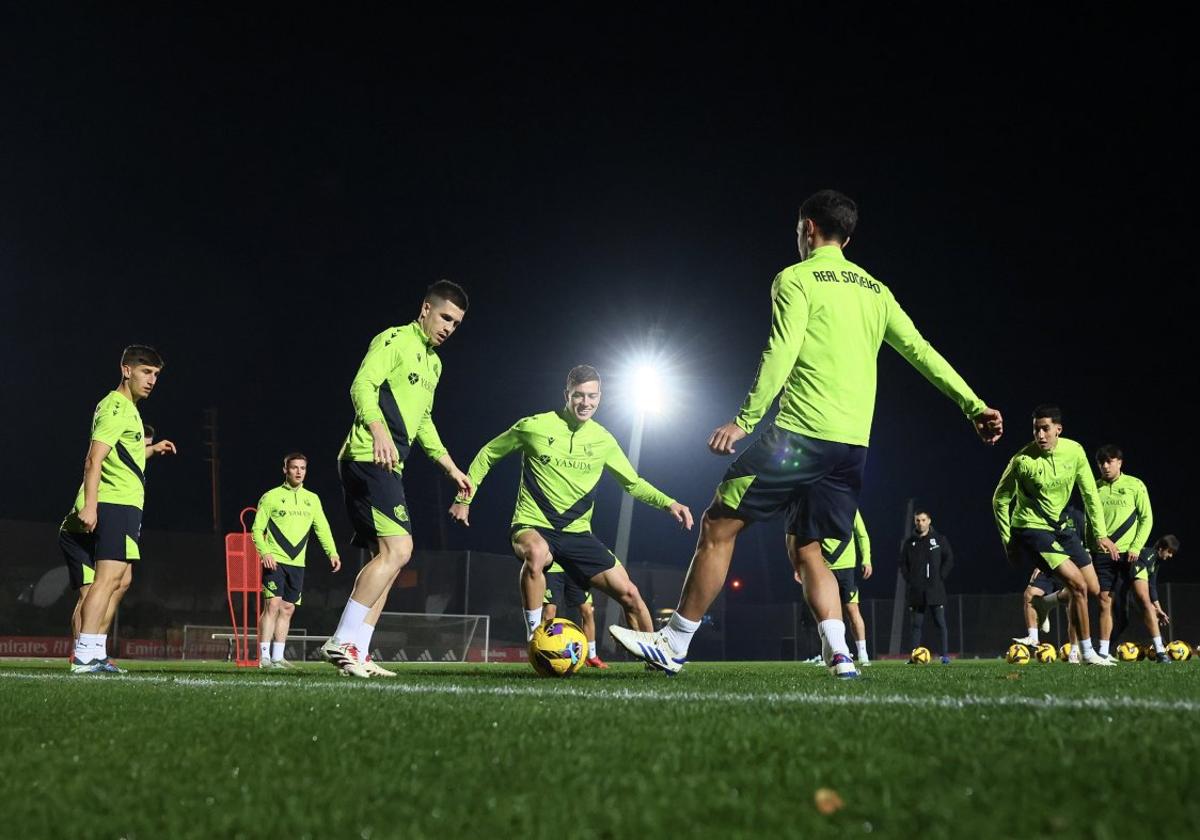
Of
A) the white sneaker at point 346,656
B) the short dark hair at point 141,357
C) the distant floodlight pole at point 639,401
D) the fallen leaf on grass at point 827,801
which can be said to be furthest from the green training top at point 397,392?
the distant floodlight pole at point 639,401

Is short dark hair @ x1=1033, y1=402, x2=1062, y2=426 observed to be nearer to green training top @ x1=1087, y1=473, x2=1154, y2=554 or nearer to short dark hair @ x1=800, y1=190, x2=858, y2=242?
green training top @ x1=1087, y1=473, x2=1154, y2=554

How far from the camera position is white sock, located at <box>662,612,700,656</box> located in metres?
5.77

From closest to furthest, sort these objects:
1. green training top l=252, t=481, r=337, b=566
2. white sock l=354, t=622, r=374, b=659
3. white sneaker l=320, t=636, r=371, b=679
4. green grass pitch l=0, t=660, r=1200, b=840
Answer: green grass pitch l=0, t=660, r=1200, b=840 → white sneaker l=320, t=636, r=371, b=679 → white sock l=354, t=622, r=374, b=659 → green training top l=252, t=481, r=337, b=566

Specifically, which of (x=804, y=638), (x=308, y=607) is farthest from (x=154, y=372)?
(x=804, y=638)

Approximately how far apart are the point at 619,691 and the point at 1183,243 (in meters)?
33.7

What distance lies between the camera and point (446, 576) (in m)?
23.8

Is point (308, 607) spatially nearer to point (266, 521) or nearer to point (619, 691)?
point (266, 521)

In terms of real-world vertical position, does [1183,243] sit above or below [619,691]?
above

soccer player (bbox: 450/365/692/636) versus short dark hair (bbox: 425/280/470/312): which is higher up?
short dark hair (bbox: 425/280/470/312)

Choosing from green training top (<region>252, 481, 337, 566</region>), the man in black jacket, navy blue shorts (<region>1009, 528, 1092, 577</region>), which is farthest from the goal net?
navy blue shorts (<region>1009, 528, 1092, 577</region>)

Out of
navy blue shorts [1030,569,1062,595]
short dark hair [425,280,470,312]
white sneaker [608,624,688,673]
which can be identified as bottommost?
white sneaker [608,624,688,673]

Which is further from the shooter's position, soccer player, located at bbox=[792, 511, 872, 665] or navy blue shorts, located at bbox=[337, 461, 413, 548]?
soccer player, located at bbox=[792, 511, 872, 665]

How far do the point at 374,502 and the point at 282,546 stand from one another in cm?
746

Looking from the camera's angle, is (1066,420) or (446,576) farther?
(1066,420)
